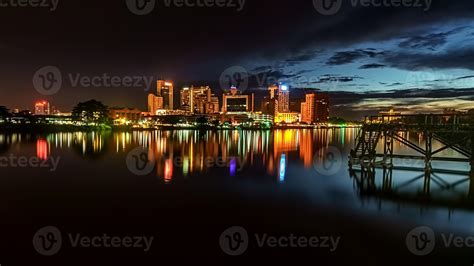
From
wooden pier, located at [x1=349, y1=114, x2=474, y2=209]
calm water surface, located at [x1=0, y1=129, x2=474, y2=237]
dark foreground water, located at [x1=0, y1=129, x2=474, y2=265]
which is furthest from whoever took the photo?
wooden pier, located at [x1=349, y1=114, x2=474, y2=209]

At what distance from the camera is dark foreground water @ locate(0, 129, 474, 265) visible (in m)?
11.1

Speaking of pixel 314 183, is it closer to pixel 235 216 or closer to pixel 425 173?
pixel 425 173

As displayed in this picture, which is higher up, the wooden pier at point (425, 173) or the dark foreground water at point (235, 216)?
the wooden pier at point (425, 173)

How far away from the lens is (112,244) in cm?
1166

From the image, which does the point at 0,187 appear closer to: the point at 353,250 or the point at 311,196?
the point at 311,196

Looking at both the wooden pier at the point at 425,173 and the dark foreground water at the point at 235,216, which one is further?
the wooden pier at the point at 425,173

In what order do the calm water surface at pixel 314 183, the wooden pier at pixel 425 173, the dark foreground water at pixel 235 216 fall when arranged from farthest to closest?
the wooden pier at pixel 425 173 < the calm water surface at pixel 314 183 < the dark foreground water at pixel 235 216

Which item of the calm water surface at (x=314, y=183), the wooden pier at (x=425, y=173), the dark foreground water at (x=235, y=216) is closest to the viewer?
the dark foreground water at (x=235, y=216)

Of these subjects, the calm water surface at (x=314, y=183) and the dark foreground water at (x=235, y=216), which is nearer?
the dark foreground water at (x=235, y=216)

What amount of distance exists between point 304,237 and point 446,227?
607 centimetres

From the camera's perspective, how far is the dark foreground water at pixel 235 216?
11.1 meters

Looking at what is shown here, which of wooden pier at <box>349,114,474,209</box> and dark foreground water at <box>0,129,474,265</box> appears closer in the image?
dark foreground water at <box>0,129,474,265</box>

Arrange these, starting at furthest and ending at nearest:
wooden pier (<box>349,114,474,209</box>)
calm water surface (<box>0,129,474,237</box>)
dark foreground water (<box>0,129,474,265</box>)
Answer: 1. wooden pier (<box>349,114,474,209</box>)
2. calm water surface (<box>0,129,474,237</box>)
3. dark foreground water (<box>0,129,474,265</box>)

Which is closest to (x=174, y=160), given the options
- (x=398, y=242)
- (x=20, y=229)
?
(x=20, y=229)
